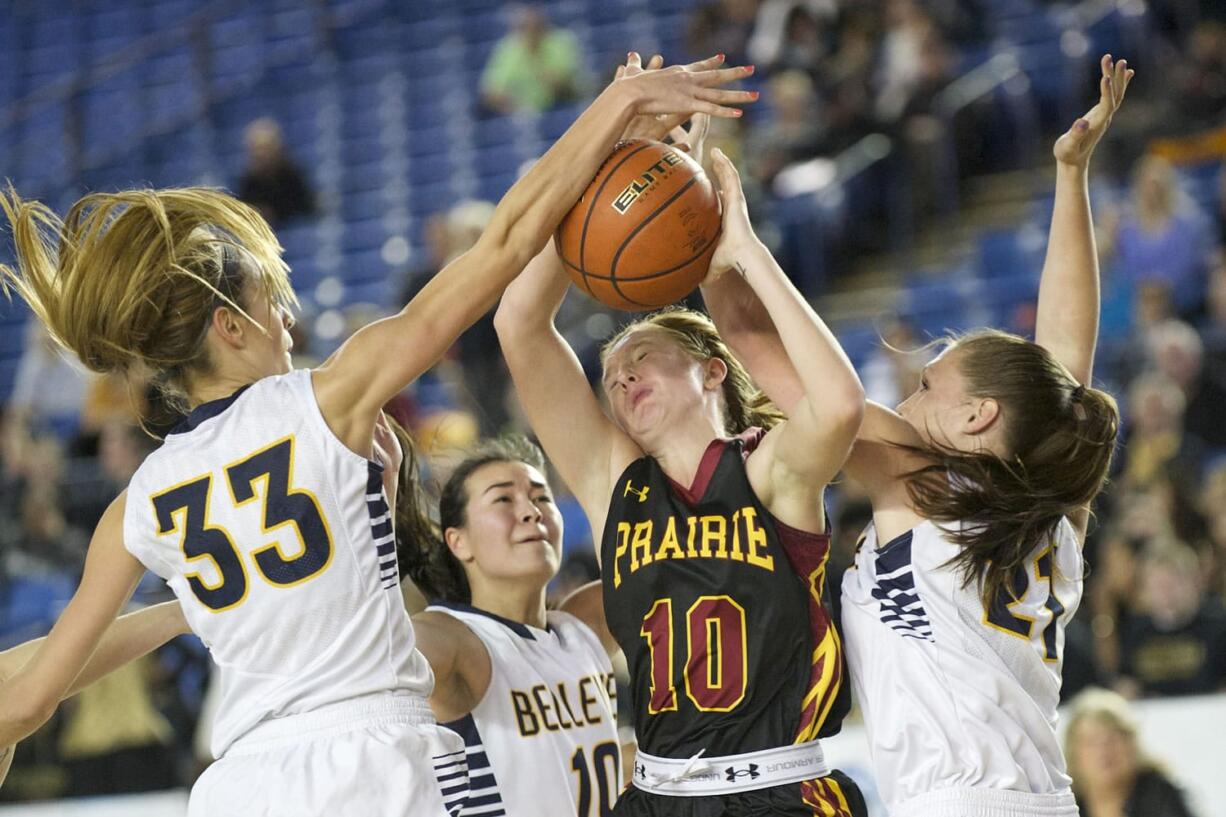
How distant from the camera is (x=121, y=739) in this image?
8.28 metres

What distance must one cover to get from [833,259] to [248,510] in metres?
8.38

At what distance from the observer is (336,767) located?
3.08 metres

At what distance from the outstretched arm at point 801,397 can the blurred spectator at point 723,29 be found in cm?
844

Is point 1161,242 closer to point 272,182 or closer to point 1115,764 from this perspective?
point 1115,764

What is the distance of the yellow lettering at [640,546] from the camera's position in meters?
3.52

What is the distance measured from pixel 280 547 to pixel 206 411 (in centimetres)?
36

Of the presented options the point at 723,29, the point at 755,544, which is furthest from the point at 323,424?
the point at 723,29

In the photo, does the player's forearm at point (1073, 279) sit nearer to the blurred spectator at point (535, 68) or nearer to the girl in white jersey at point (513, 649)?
the girl in white jersey at point (513, 649)

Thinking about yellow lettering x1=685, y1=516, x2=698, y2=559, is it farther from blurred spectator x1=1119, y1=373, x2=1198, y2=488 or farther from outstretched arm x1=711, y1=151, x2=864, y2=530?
blurred spectator x1=1119, y1=373, x2=1198, y2=488

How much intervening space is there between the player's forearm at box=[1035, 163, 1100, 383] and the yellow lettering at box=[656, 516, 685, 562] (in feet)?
3.77

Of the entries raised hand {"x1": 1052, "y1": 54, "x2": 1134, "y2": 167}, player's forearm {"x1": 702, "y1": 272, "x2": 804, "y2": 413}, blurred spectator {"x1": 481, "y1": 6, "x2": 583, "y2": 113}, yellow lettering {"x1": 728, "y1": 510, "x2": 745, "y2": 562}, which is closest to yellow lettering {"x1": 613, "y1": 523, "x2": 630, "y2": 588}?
yellow lettering {"x1": 728, "y1": 510, "x2": 745, "y2": 562}

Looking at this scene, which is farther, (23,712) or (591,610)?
(591,610)

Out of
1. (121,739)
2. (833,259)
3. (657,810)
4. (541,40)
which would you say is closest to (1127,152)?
(833,259)

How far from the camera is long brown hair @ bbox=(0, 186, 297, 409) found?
10.5ft
